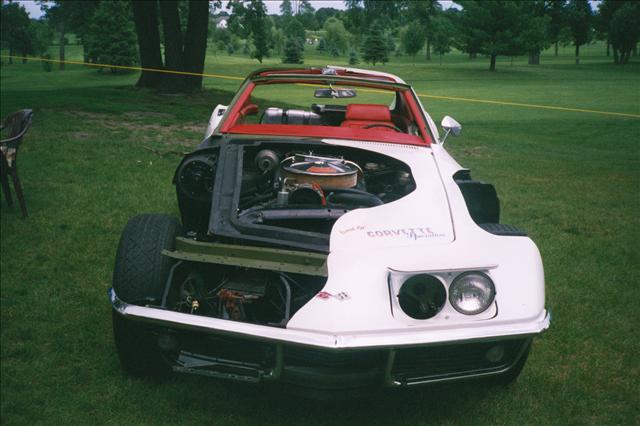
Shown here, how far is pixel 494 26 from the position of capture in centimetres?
4056

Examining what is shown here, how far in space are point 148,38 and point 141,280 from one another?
54.8ft

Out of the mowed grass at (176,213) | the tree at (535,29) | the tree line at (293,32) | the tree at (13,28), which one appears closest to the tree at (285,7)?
the tree line at (293,32)

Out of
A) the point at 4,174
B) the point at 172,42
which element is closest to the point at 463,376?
the point at 4,174

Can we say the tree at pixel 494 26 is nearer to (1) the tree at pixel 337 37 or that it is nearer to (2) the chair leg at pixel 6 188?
(1) the tree at pixel 337 37

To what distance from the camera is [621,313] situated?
15.7 ft

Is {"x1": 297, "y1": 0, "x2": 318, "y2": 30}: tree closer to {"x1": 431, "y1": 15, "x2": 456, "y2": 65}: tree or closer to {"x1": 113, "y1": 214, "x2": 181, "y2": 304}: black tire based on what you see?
{"x1": 431, "y1": 15, "x2": 456, "y2": 65}: tree

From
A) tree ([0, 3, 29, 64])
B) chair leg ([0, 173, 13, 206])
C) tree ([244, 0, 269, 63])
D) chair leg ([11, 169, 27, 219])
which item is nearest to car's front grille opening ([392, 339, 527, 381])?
chair leg ([11, 169, 27, 219])

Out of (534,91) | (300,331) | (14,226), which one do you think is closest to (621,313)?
(300,331)

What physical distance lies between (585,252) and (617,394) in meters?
2.64

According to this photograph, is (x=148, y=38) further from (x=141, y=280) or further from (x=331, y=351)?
(x=331, y=351)

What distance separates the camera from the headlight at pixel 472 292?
3078mm

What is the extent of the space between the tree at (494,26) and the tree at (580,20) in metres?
11.0

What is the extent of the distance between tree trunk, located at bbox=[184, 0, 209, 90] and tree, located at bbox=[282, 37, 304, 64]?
32.8 metres

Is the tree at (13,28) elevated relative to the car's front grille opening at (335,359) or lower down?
elevated
